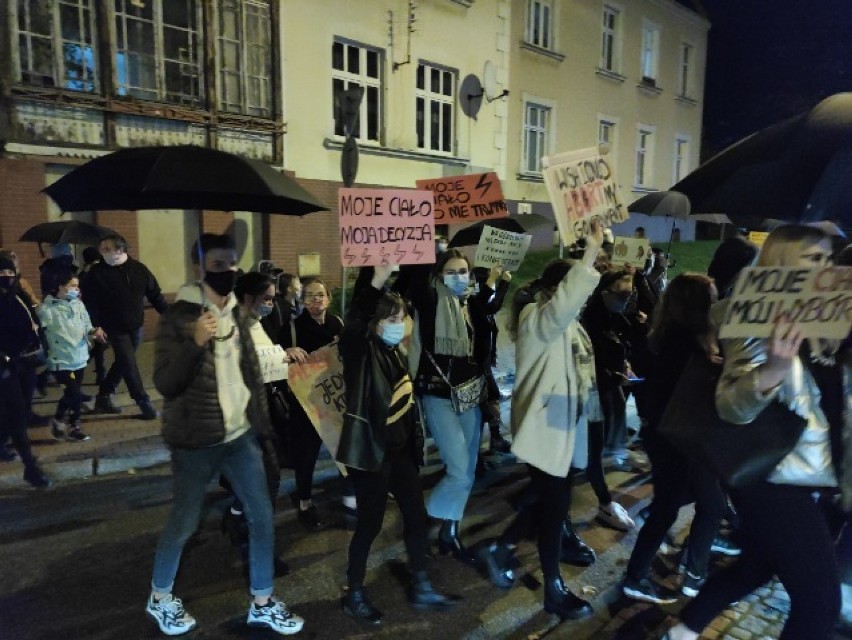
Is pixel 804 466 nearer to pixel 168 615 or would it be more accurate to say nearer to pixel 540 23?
pixel 168 615

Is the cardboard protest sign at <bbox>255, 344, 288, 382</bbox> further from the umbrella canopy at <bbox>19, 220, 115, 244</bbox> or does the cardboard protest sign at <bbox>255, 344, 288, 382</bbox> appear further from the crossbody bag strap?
the umbrella canopy at <bbox>19, 220, 115, 244</bbox>

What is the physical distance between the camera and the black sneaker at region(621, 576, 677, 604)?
11.7 ft

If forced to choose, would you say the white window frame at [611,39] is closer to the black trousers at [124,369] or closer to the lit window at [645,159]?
the lit window at [645,159]

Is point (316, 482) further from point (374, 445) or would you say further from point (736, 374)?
point (736, 374)

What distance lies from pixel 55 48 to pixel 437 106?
8052 mm

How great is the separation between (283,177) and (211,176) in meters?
0.51

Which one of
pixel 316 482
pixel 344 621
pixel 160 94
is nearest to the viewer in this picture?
pixel 344 621

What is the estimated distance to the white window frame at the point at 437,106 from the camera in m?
14.5

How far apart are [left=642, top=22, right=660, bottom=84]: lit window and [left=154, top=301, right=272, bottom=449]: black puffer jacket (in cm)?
2188

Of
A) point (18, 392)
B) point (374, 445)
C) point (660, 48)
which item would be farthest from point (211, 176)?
point (660, 48)

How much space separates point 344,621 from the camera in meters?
3.34

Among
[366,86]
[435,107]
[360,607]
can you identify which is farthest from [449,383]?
[435,107]

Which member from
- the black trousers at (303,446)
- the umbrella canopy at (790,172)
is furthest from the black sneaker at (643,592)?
the black trousers at (303,446)

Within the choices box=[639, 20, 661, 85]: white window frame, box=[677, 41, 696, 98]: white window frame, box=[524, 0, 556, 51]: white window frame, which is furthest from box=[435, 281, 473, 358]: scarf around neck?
box=[677, 41, 696, 98]: white window frame
